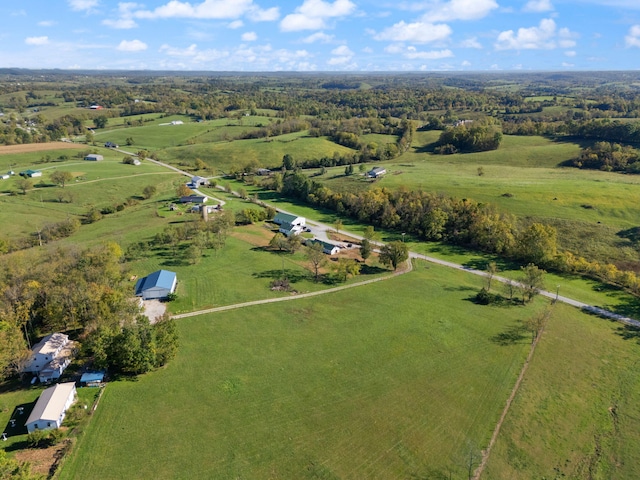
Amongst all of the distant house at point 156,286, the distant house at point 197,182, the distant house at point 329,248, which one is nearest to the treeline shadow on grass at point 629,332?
the distant house at point 329,248

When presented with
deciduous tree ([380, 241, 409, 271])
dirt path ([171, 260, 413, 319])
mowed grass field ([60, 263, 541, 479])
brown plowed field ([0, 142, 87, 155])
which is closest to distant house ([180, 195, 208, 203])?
dirt path ([171, 260, 413, 319])

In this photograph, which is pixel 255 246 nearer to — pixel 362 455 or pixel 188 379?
pixel 188 379

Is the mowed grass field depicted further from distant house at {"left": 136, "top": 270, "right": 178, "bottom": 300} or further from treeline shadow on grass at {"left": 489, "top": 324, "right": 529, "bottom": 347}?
distant house at {"left": 136, "top": 270, "right": 178, "bottom": 300}

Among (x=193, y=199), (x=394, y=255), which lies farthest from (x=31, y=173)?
(x=394, y=255)

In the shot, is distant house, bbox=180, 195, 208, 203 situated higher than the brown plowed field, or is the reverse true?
the brown plowed field

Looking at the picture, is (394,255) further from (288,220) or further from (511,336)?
(288,220)
